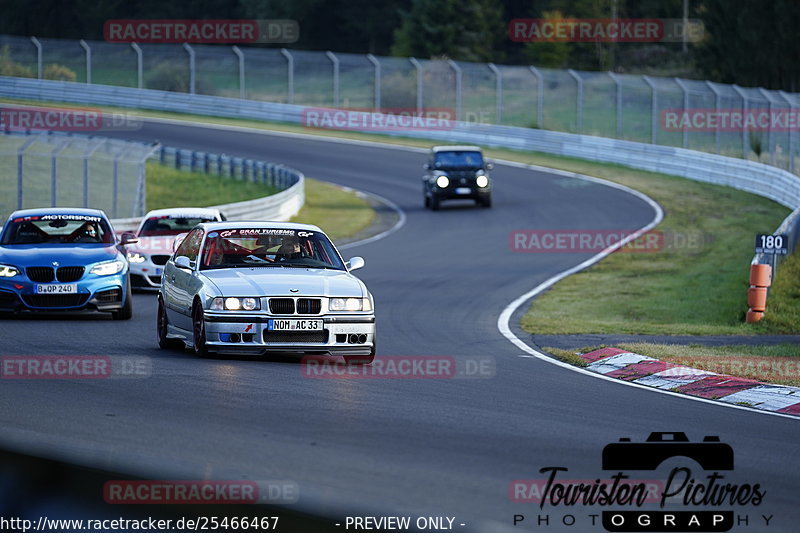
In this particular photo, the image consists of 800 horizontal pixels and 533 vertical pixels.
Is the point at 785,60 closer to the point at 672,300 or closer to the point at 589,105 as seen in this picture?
the point at 589,105

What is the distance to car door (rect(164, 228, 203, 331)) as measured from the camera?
13.1 metres

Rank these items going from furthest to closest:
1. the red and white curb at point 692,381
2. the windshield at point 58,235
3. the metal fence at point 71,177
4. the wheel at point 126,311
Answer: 1. the metal fence at point 71,177
2. the windshield at point 58,235
3. the wheel at point 126,311
4. the red and white curb at point 692,381

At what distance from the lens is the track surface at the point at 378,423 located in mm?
7125

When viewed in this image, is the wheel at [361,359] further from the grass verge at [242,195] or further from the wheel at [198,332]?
the grass verge at [242,195]

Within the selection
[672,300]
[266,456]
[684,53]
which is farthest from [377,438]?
[684,53]

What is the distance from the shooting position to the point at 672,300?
832 inches

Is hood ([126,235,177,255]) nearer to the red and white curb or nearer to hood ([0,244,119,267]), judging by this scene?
hood ([0,244,119,267])

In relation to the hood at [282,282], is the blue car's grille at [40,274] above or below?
below

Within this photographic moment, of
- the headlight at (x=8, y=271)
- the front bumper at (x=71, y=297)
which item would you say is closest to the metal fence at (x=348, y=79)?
the front bumper at (x=71, y=297)

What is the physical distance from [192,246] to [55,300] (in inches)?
120

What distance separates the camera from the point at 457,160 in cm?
3753

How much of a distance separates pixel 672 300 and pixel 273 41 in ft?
261

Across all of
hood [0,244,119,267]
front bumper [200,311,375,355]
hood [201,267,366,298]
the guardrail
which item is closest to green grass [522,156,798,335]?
the guardrail

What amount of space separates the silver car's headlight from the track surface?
520 millimetres
